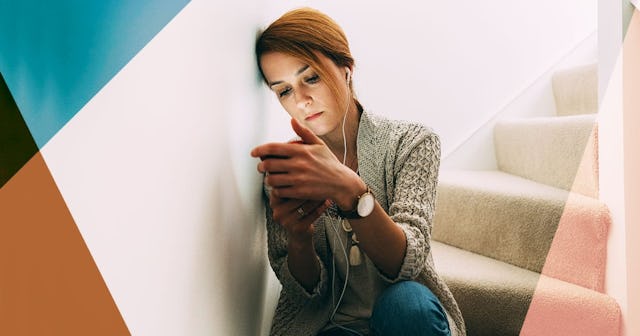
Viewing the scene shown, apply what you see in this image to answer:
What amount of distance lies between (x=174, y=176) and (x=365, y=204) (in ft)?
1.08

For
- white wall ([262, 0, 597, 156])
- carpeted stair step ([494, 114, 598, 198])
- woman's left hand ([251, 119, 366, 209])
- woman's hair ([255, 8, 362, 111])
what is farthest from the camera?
white wall ([262, 0, 597, 156])

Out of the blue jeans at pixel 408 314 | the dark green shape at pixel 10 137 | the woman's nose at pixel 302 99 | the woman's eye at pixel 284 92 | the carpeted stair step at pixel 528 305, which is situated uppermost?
the woman's eye at pixel 284 92

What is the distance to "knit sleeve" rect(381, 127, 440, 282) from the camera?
845 mm

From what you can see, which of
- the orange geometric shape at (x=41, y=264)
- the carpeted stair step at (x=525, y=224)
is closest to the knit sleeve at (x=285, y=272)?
the orange geometric shape at (x=41, y=264)

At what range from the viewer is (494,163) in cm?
213

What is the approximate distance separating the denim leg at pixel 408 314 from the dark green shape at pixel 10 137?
62cm

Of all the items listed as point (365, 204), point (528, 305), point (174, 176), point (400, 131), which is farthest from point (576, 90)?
point (174, 176)

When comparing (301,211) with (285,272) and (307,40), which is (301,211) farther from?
(307,40)

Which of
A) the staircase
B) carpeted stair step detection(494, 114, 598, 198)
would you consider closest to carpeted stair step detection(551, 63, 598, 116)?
the staircase

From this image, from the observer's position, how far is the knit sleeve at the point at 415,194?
2.77ft

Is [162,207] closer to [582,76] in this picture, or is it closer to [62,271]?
[62,271]

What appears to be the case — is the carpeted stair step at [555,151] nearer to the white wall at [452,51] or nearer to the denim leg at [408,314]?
the white wall at [452,51]

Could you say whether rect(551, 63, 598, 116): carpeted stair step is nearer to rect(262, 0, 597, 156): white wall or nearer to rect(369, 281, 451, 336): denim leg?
rect(262, 0, 597, 156): white wall

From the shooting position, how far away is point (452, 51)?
6.72ft
